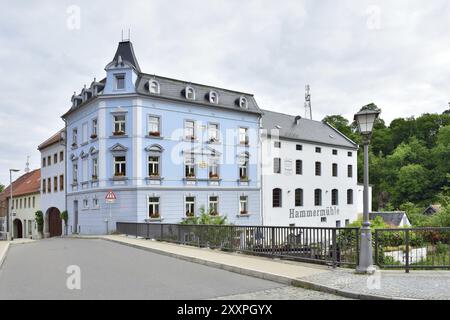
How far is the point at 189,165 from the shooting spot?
30.7m

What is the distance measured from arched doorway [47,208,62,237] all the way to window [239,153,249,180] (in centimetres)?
1698

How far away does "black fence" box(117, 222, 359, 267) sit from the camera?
32.1 ft

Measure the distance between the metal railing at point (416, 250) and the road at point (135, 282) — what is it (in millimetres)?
2779

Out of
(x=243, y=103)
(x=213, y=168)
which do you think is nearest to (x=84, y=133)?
(x=213, y=168)

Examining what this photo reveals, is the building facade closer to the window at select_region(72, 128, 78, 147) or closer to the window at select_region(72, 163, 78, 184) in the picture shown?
the window at select_region(72, 163, 78, 184)

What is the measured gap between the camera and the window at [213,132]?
32094 millimetres

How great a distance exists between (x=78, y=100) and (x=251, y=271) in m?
28.2

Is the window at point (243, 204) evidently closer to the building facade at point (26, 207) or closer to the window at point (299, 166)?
the window at point (299, 166)

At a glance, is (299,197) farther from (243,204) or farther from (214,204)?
(214,204)

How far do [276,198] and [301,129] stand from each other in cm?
872

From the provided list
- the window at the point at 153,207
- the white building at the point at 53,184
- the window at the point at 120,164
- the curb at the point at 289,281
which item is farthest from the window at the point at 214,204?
the curb at the point at 289,281

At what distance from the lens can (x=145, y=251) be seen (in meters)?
15.0

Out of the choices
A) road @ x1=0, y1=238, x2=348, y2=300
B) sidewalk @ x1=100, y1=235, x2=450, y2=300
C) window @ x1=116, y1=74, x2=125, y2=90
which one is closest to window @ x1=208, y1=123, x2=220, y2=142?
window @ x1=116, y1=74, x2=125, y2=90
